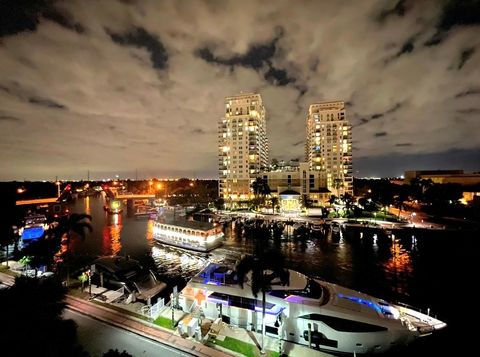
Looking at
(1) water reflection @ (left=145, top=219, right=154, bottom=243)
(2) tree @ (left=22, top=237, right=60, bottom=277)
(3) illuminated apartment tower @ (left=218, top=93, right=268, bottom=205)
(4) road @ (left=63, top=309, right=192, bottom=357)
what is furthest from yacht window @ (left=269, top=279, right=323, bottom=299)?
(3) illuminated apartment tower @ (left=218, top=93, right=268, bottom=205)

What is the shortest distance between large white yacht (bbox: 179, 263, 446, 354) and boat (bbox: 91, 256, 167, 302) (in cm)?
872

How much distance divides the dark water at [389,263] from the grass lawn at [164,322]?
15602 millimetres

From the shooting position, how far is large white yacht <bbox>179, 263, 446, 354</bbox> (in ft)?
57.7

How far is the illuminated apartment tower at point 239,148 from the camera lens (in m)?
129

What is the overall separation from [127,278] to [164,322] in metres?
13.1

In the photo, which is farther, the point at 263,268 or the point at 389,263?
the point at 389,263

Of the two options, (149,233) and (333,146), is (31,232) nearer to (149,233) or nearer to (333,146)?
(149,233)

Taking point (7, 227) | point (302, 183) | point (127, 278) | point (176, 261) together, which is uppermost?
point (302, 183)

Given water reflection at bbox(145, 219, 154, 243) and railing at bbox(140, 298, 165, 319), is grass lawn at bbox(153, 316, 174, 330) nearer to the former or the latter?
railing at bbox(140, 298, 165, 319)

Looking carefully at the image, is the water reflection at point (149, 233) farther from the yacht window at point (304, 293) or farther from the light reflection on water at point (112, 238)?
the yacht window at point (304, 293)

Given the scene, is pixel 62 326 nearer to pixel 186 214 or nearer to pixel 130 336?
pixel 130 336

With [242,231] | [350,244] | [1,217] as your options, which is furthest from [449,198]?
[1,217]

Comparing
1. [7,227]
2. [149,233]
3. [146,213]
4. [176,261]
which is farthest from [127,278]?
[146,213]

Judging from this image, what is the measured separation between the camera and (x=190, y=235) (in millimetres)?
48625
